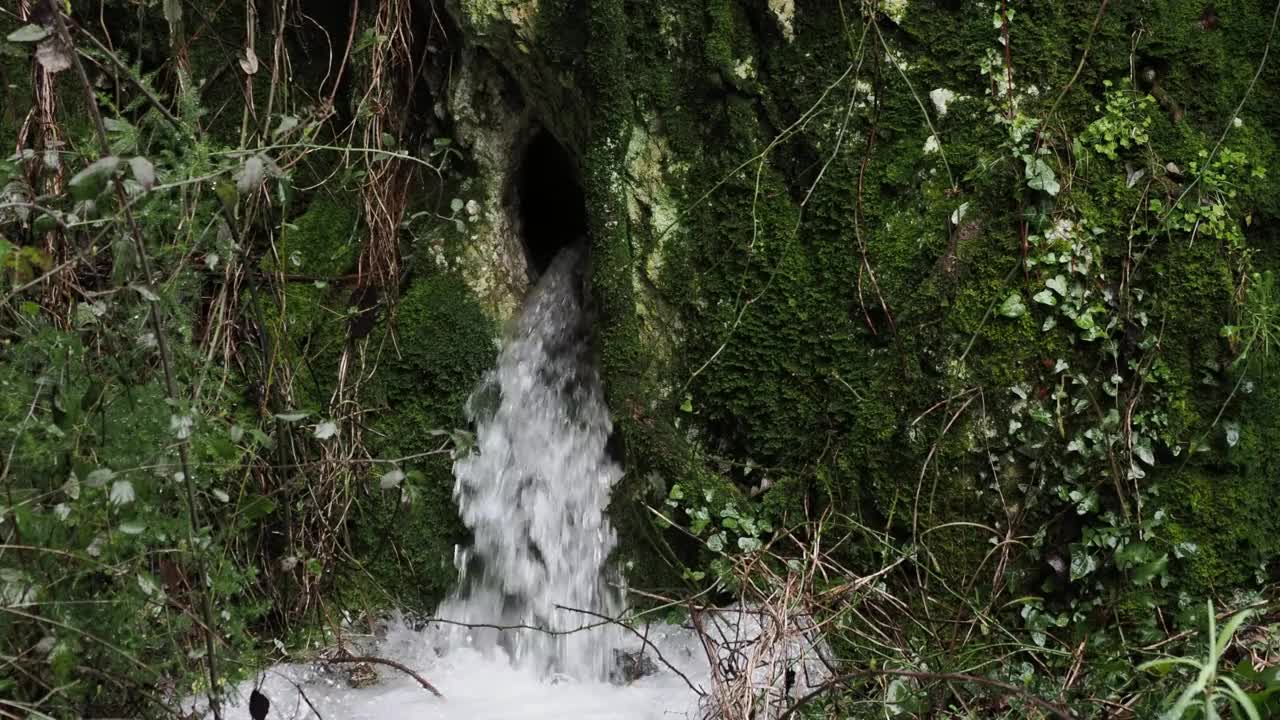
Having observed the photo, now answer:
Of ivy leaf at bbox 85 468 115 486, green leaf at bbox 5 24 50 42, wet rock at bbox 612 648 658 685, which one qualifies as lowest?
wet rock at bbox 612 648 658 685

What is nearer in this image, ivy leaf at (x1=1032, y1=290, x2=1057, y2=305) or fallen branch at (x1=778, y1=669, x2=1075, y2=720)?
fallen branch at (x1=778, y1=669, x2=1075, y2=720)

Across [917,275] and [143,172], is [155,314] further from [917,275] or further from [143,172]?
[917,275]

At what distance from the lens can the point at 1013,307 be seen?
9.71 ft

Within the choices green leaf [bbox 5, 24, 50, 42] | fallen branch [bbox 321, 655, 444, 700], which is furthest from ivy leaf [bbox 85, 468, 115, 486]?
fallen branch [bbox 321, 655, 444, 700]

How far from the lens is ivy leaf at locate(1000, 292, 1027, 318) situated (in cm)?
295

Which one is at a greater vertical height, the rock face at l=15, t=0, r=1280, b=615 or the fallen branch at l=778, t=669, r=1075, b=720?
the rock face at l=15, t=0, r=1280, b=615

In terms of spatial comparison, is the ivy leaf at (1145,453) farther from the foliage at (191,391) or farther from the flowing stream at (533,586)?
the foliage at (191,391)

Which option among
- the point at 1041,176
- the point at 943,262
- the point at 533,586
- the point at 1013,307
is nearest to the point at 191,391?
the point at 533,586

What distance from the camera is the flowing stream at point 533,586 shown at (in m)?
3.09

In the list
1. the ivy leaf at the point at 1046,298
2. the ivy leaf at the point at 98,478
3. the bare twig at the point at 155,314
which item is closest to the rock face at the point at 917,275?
the ivy leaf at the point at 1046,298

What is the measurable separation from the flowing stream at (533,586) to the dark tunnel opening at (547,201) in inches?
10.9

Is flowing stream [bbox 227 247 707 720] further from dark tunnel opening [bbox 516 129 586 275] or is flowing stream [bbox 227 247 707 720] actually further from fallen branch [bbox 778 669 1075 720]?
fallen branch [bbox 778 669 1075 720]

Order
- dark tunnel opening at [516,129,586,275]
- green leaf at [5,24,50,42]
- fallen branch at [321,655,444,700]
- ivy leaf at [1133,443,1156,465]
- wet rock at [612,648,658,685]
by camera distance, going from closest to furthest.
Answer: green leaf at [5,24,50,42], ivy leaf at [1133,443,1156,465], fallen branch at [321,655,444,700], wet rock at [612,648,658,685], dark tunnel opening at [516,129,586,275]

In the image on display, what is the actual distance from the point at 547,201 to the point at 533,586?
63.9 inches
